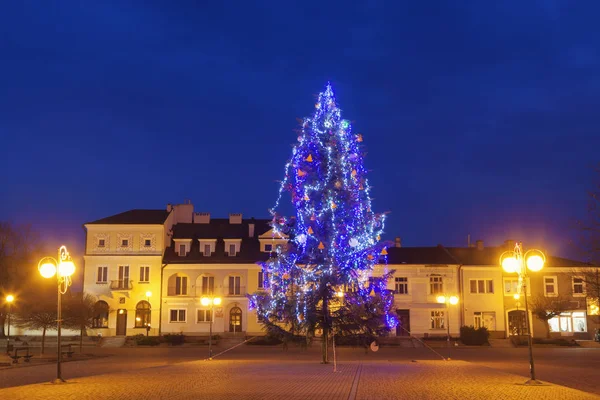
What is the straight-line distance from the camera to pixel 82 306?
178 feet

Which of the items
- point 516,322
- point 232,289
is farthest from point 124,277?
point 516,322

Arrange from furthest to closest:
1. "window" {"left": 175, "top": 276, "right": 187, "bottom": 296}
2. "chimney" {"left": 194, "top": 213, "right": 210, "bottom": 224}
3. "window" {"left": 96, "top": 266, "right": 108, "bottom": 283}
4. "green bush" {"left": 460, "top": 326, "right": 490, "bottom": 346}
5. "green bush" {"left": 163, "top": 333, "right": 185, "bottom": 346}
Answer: "chimney" {"left": 194, "top": 213, "right": 210, "bottom": 224} → "window" {"left": 175, "top": 276, "right": 187, "bottom": 296} → "window" {"left": 96, "top": 266, "right": 108, "bottom": 283} → "green bush" {"left": 163, "top": 333, "right": 185, "bottom": 346} → "green bush" {"left": 460, "top": 326, "right": 490, "bottom": 346}

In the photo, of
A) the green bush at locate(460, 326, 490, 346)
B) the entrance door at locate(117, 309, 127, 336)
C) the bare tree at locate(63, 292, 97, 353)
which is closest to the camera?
the bare tree at locate(63, 292, 97, 353)

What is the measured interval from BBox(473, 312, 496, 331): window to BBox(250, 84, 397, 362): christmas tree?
3503 cm

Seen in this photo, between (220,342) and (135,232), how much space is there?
46.3 ft

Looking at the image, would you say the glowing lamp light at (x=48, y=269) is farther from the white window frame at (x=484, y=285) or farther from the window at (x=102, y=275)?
the white window frame at (x=484, y=285)

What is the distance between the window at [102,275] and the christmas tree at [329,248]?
121 feet

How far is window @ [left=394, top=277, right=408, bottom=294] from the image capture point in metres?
65.2

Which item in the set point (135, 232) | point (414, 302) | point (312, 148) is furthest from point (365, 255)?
point (135, 232)

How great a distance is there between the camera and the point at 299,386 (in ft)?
62.9

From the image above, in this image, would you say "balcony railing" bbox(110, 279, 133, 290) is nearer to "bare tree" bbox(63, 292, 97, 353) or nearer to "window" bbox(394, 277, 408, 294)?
"bare tree" bbox(63, 292, 97, 353)

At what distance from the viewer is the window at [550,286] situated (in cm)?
6512

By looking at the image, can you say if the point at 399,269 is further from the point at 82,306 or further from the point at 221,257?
the point at 82,306

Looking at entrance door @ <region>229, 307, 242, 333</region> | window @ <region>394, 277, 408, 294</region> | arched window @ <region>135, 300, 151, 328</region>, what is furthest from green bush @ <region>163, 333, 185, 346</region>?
window @ <region>394, 277, 408, 294</region>
